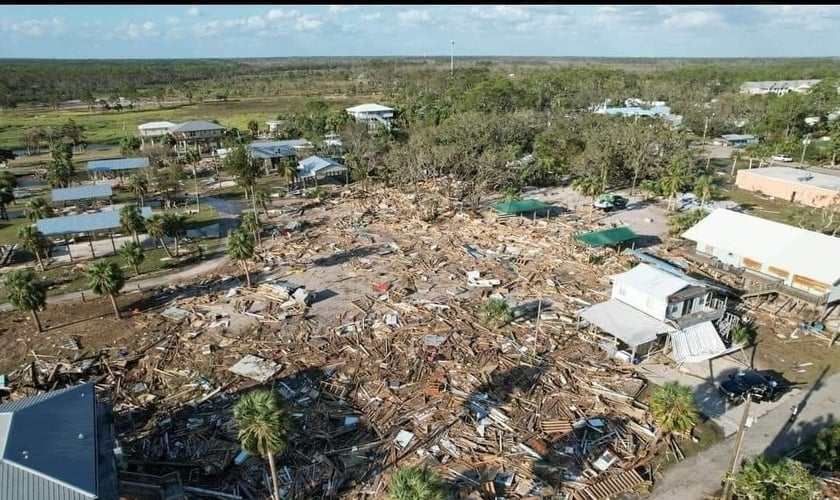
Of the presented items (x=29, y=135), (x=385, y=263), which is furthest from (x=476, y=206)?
(x=29, y=135)

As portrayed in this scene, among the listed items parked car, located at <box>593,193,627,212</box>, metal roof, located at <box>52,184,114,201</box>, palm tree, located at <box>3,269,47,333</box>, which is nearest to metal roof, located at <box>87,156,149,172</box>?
metal roof, located at <box>52,184,114,201</box>

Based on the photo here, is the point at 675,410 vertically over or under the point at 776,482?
under

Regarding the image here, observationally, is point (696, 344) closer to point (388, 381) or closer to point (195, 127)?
point (388, 381)

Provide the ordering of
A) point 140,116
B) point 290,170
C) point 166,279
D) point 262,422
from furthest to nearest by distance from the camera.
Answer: point 140,116
point 290,170
point 166,279
point 262,422

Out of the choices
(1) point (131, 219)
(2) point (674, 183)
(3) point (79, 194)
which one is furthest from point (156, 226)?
(2) point (674, 183)

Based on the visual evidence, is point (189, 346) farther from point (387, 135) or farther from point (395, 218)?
point (387, 135)

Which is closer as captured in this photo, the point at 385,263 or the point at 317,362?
the point at 317,362

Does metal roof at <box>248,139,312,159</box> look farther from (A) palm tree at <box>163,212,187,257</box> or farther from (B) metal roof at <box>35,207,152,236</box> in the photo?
(A) palm tree at <box>163,212,187,257</box>

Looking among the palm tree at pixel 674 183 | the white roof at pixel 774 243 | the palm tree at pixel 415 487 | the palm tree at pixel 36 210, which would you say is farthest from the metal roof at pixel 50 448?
the palm tree at pixel 674 183

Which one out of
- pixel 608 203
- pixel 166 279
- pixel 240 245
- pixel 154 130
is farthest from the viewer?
pixel 154 130
